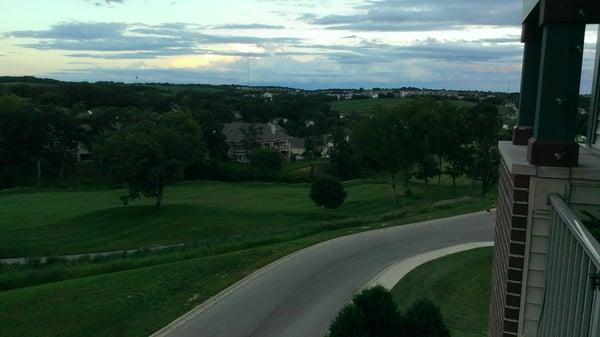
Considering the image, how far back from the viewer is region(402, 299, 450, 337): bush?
22.8 ft

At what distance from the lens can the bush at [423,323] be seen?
274 inches

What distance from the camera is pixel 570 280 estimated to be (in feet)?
11.2

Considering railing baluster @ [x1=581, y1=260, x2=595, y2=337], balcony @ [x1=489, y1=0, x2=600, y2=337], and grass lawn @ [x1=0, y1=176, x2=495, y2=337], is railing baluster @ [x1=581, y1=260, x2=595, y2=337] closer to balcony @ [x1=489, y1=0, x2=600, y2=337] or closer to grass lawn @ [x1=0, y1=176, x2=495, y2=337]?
balcony @ [x1=489, y1=0, x2=600, y2=337]

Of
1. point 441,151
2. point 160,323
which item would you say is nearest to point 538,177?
point 160,323

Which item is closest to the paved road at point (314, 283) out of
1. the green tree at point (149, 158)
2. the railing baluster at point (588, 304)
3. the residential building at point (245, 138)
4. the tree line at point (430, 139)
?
the railing baluster at point (588, 304)

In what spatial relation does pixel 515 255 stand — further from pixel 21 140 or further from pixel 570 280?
pixel 21 140

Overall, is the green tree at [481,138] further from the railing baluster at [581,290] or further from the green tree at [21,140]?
the green tree at [21,140]

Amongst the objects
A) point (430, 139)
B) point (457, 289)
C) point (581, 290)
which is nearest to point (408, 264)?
A: point (457, 289)

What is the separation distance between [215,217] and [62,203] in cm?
1842

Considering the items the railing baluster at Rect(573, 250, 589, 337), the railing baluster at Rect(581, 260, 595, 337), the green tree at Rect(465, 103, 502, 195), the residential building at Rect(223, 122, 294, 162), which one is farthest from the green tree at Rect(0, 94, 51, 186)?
the railing baluster at Rect(581, 260, 595, 337)

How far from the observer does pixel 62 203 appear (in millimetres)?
48562

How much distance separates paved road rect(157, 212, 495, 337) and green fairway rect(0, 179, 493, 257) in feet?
13.9

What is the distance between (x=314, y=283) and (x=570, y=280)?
12.5 metres

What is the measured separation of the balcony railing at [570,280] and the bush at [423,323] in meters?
2.47
